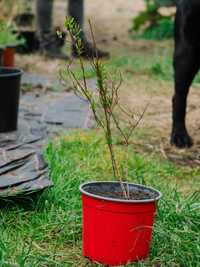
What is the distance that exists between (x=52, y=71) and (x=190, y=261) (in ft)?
16.8

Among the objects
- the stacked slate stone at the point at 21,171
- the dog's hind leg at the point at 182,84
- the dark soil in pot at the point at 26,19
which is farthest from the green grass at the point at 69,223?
the dark soil in pot at the point at 26,19

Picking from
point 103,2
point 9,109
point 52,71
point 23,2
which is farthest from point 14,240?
point 103,2

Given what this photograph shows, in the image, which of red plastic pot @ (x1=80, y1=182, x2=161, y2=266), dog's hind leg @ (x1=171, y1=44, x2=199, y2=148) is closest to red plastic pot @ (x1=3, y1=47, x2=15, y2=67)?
dog's hind leg @ (x1=171, y1=44, x2=199, y2=148)

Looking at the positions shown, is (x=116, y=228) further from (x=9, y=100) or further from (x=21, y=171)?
(x=9, y=100)

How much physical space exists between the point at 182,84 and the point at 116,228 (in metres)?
2.12

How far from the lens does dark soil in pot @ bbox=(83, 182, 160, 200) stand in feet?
8.01

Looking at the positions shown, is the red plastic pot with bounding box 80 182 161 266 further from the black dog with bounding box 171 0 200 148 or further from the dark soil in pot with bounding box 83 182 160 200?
the black dog with bounding box 171 0 200 148

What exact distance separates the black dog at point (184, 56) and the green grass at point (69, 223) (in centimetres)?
82

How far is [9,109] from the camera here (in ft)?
13.8

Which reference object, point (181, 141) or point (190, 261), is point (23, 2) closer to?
point (181, 141)

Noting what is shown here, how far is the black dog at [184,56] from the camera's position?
12.8 ft

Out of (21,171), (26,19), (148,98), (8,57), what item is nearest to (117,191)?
(21,171)

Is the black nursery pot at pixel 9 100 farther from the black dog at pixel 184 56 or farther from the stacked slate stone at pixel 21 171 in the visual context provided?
the black dog at pixel 184 56

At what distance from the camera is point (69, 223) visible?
2660 millimetres
